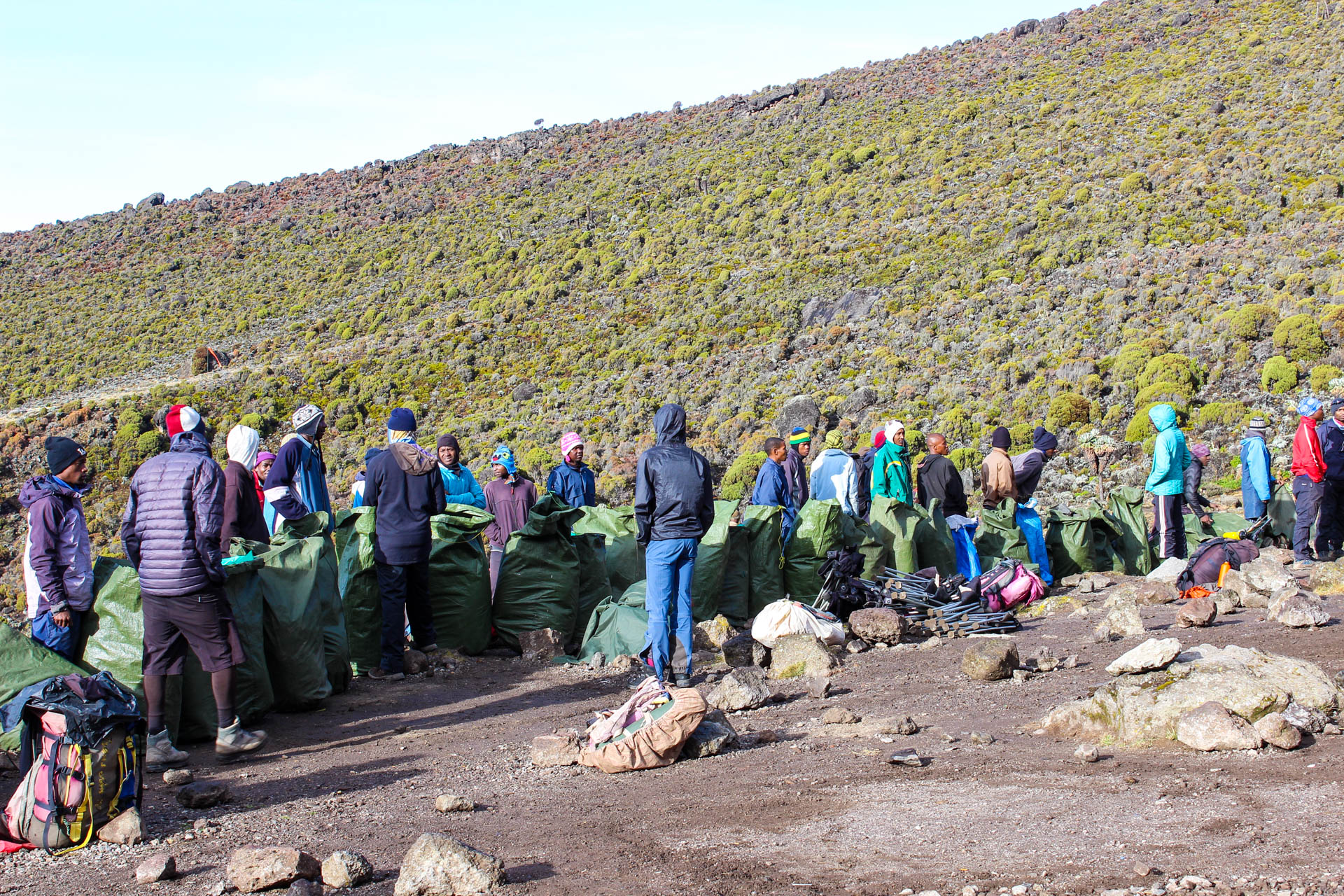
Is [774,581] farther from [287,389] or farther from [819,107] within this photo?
[819,107]

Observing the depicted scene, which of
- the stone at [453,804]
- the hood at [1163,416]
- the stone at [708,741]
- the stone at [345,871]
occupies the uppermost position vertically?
the hood at [1163,416]

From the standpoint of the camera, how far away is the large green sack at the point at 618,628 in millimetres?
6438

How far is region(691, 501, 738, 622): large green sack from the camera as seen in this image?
279 inches

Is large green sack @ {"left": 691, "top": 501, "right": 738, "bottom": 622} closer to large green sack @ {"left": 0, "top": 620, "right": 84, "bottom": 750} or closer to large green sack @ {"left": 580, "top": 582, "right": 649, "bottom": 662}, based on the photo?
large green sack @ {"left": 580, "top": 582, "right": 649, "bottom": 662}

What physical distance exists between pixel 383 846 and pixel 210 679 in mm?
1911

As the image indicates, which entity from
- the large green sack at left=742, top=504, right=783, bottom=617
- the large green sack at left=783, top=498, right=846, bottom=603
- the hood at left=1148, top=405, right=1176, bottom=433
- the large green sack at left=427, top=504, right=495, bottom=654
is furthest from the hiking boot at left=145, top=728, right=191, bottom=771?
the hood at left=1148, top=405, right=1176, bottom=433

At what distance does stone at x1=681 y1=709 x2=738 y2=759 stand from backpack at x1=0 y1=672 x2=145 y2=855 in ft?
6.49

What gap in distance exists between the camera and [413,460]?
241 inches

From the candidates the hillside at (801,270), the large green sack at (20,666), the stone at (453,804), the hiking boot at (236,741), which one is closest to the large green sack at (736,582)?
the hiking boot at (236,741)

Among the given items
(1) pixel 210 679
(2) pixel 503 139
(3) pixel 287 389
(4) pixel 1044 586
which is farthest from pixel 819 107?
(1) pixel 210 679

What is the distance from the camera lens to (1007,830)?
3.06m

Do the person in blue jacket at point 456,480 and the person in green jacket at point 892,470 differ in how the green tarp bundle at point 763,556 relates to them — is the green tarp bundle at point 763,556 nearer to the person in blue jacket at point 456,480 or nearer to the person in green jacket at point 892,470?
the person in green jacket at point 892,470

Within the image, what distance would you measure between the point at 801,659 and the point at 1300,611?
8.66 ft

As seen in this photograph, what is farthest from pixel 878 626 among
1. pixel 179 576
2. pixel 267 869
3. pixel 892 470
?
pixel 267 869
